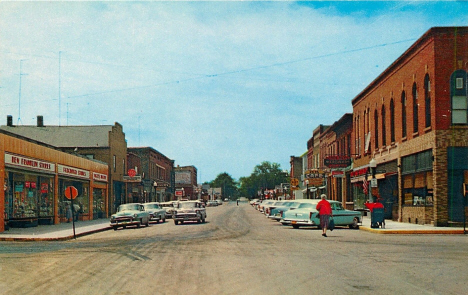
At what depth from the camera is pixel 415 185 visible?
32406 millimetres

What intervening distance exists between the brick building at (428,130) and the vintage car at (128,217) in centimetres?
1351

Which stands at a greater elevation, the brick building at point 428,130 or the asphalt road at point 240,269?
the brick building at point 428,130

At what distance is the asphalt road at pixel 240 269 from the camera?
33.4ft

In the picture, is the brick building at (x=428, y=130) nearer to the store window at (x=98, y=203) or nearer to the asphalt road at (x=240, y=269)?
the asphalt road at (x=240, y=269)

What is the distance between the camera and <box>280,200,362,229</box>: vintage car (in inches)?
1125

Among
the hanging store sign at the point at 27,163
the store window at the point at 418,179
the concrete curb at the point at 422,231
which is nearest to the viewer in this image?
the concrete curb at the point at 422,231

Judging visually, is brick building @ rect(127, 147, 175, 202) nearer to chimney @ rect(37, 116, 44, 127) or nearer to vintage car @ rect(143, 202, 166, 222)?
chimney @ rect(37, 116, 44, 127)

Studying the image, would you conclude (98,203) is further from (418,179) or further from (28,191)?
(418,179)

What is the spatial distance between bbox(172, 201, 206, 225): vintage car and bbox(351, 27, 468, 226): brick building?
36.5 feet

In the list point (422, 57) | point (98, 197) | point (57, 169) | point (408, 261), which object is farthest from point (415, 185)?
point (98, 197)

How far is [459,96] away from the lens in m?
29.1

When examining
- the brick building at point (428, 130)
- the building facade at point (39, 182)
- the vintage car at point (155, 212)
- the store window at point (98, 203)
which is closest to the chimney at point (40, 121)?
the store window at point (98, 203)

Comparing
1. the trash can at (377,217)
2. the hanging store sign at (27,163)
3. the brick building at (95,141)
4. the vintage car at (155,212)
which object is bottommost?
the vintage car at (155,212)

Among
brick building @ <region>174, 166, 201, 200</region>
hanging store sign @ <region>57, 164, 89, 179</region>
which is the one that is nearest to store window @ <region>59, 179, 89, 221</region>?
hanging store sign @ <region>57, 164, 89, 179</region>
